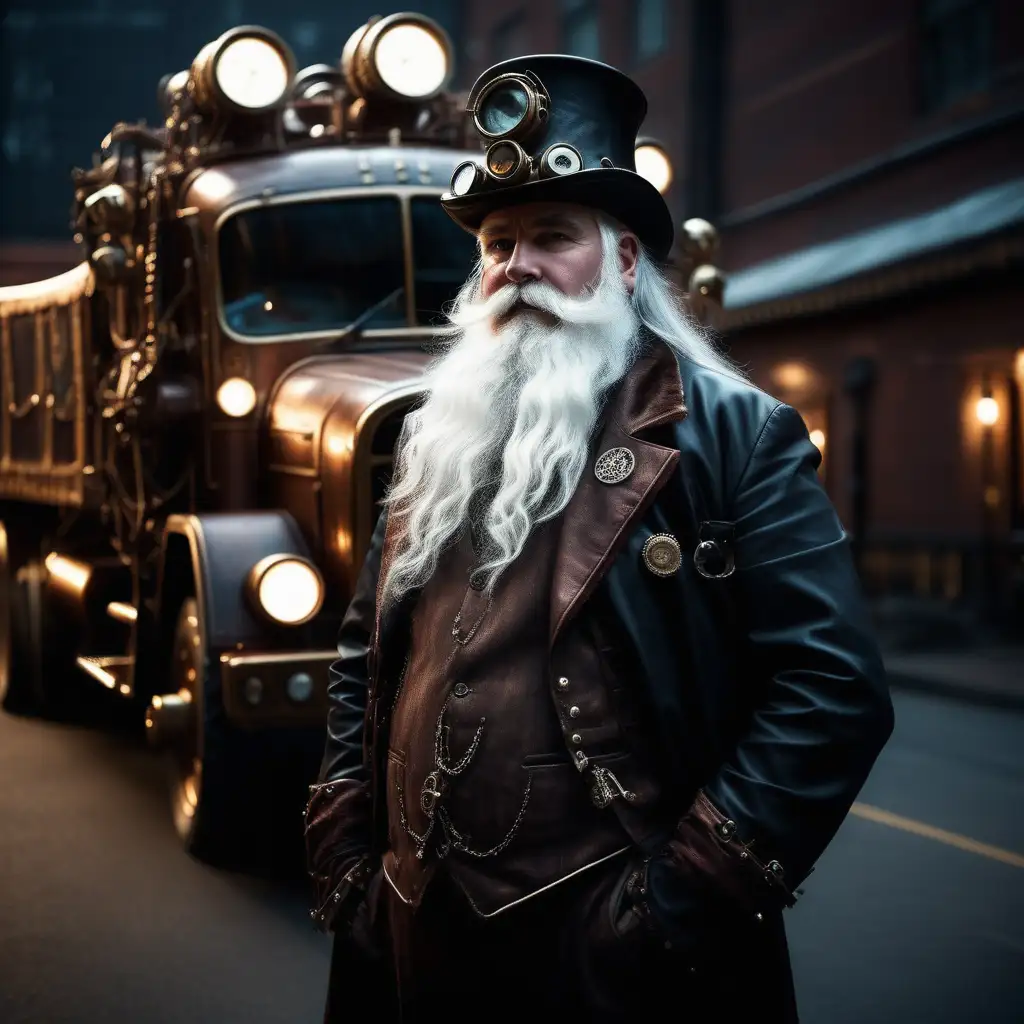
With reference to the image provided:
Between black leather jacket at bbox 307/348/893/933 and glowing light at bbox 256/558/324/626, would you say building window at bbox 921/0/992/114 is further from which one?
black leather jacket at bbox 307/348/893/933

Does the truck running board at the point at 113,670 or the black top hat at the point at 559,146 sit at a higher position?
the black top hat at the point at 559,146

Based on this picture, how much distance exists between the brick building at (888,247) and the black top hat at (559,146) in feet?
40.1

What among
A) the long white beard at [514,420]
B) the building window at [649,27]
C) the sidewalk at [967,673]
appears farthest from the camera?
the building window at [649,27]

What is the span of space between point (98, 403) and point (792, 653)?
666cm

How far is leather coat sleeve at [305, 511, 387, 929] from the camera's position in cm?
286

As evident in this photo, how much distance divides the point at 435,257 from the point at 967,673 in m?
7.82

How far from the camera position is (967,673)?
43.7ft

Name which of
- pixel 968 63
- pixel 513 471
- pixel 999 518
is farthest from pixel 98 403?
pixel 968 63

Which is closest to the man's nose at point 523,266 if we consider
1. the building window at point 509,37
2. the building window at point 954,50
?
the building window at point 954,50

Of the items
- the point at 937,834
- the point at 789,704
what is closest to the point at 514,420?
the point at 789,704

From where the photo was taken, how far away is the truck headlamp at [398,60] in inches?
295

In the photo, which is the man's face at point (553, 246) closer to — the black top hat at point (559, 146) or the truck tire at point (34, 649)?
the black top hat at point (559, 146)

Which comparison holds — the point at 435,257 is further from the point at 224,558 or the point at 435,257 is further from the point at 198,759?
the point at 198,759

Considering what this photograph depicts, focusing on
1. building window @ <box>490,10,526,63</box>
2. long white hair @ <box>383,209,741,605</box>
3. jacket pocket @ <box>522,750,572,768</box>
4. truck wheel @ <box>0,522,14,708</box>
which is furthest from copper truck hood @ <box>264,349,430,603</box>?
building window @ <box>490,10,526,63</box>
